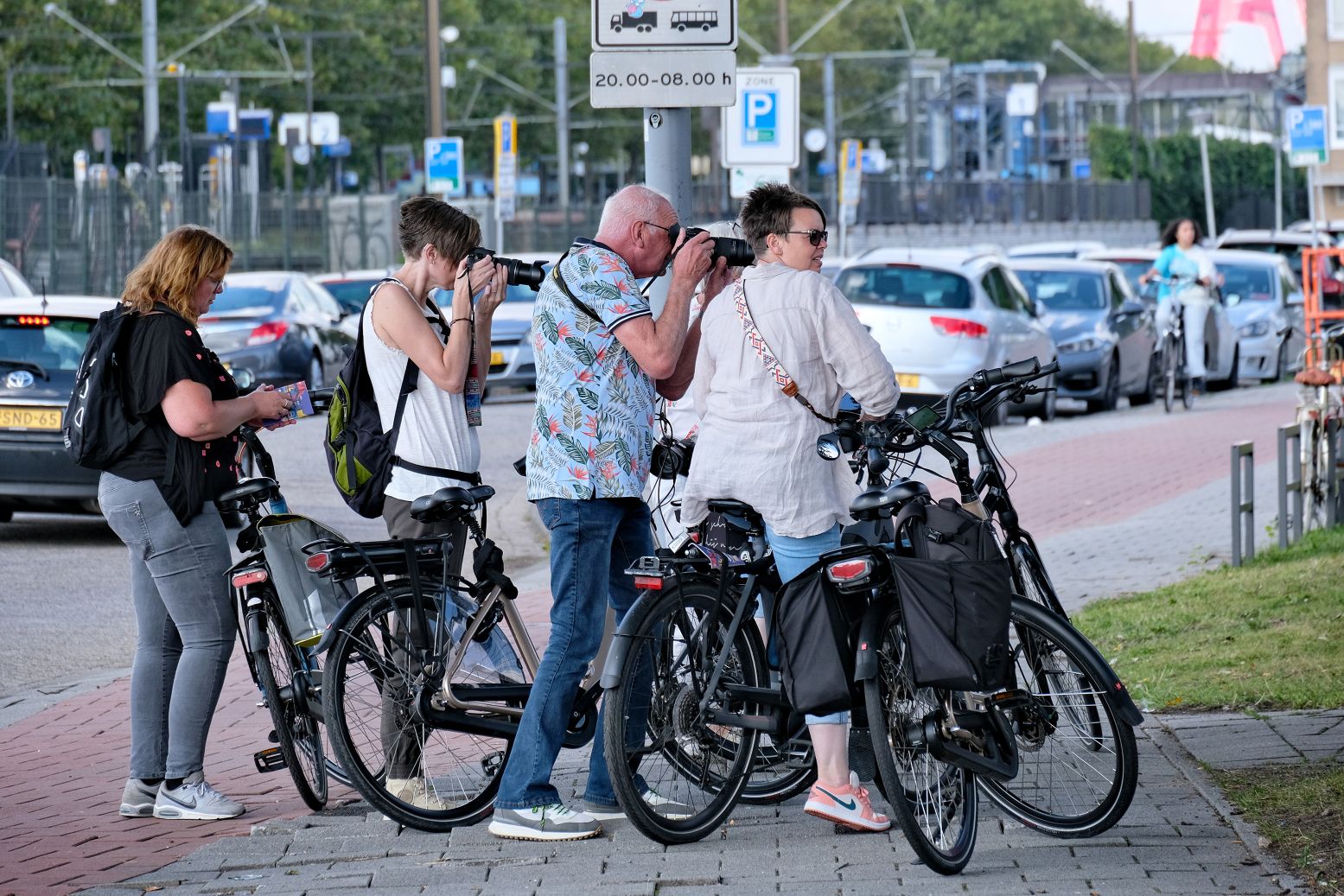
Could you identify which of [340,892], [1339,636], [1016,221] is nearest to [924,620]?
[340,892]

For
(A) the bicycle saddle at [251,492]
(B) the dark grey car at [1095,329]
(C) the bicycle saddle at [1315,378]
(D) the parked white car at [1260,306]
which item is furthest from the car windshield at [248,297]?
(A) the bicycle saddle at [251,492]

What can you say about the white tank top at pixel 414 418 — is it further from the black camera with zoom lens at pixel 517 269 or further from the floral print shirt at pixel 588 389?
the floral print shirt at pixel 588 389

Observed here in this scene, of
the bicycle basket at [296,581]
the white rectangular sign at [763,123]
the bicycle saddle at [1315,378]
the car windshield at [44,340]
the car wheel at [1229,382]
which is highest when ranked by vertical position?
the white rectangular sign at [763,123]

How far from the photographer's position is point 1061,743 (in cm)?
531

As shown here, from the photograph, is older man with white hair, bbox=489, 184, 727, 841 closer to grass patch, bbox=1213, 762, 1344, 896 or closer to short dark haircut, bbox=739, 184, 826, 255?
short dark haircut, bbox=739, 184, 826, 255

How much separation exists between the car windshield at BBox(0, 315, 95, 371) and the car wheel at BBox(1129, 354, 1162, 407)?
12762 mm

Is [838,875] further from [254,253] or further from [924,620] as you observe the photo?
[254,253]

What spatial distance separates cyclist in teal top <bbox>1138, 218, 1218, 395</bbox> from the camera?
21.4 m

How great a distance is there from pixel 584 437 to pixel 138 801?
1861mm

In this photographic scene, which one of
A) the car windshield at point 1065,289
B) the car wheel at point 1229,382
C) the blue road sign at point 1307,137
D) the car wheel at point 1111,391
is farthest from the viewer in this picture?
the blue road sign at point 1307,137

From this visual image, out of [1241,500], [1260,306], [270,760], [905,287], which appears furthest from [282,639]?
[1260,306]

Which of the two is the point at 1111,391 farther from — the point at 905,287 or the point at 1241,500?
the point at 1241,500

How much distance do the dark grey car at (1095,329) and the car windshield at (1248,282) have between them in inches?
126

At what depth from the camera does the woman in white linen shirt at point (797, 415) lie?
526 centimetres
